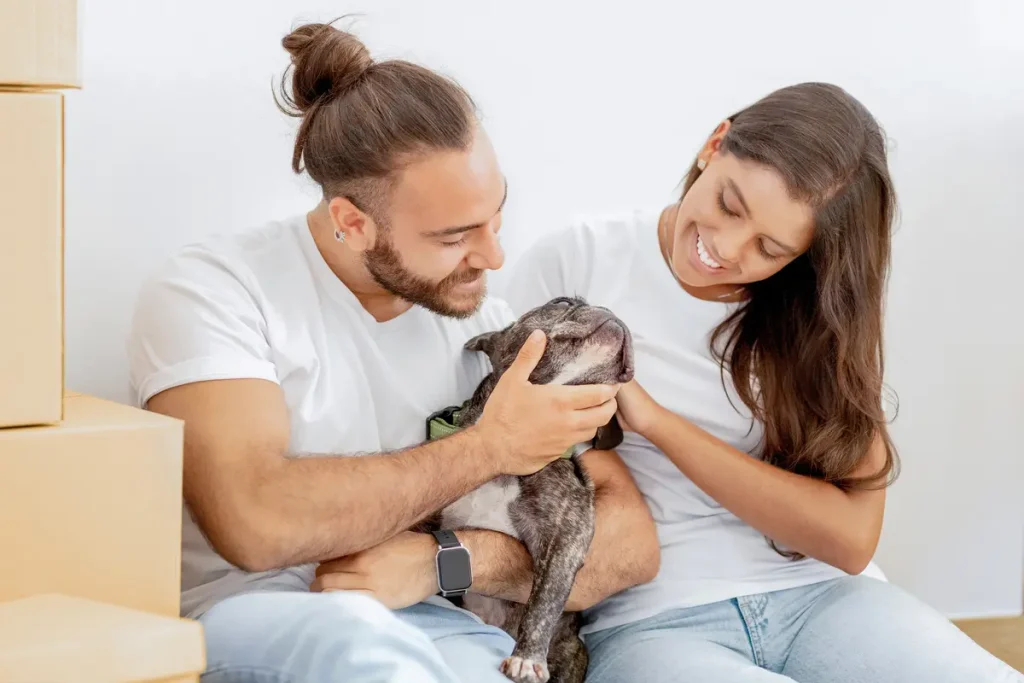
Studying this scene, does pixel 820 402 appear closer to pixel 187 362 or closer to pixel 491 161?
pixel 491 161

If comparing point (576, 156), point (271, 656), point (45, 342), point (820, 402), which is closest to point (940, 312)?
point (820, 402)

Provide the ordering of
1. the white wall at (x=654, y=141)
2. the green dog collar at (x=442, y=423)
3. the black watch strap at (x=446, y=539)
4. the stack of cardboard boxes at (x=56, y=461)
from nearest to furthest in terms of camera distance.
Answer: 1. the stack of cardboard boxes at (x=56, y=461)
2. the black watch strap at (x=446, y=539)
3. the green dog collar at (x=442, y=423)
4. the white wall at (x=654, y=141)

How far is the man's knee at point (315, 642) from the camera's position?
141cm

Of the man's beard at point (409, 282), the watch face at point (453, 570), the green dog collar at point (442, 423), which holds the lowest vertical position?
the watch face at point (453, 570)

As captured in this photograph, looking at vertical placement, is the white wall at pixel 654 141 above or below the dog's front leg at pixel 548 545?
above

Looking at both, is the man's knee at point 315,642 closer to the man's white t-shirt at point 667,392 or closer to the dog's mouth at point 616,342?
the dog's mouth at point 616,342

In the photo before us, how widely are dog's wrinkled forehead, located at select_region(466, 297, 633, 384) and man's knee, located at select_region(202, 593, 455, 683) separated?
67 cm

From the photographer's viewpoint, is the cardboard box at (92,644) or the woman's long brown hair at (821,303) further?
the woman's long brown hair at (821,303)

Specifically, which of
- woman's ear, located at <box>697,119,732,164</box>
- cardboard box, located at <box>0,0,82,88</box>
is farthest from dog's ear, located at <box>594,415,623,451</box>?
cardboard box, located at <box>0,0,82,88</box>

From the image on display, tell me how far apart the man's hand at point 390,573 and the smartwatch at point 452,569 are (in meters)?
0.02

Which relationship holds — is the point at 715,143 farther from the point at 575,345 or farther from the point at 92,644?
the point at 92,644

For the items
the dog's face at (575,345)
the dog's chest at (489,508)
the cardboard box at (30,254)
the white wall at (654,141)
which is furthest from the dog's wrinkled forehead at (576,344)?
the cardboard box at (30,254)

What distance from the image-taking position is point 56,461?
136 cm

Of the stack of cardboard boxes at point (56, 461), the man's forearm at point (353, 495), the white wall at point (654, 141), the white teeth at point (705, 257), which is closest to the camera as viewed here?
the stack of cardboard boxes at point (56, 461)
